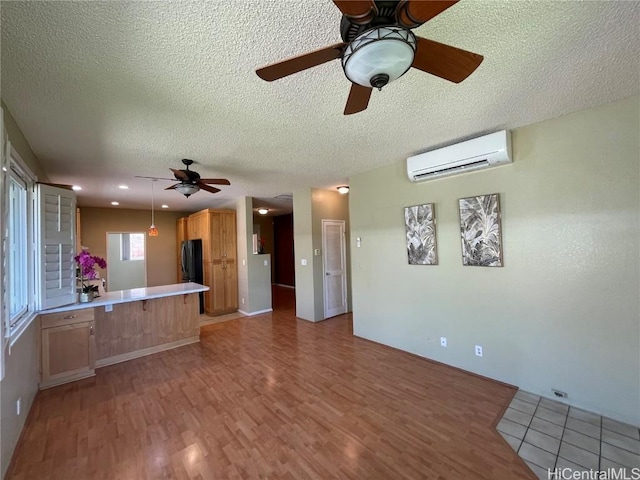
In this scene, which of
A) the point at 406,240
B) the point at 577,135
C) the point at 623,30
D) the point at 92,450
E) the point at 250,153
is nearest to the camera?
the point at 623,30

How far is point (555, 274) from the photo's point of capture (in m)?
2.45

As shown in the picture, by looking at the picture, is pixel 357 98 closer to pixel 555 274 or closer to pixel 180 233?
pixel 555 274

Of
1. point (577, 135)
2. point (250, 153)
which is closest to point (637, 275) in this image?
point (577, 135)

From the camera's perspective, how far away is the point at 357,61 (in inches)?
43.1

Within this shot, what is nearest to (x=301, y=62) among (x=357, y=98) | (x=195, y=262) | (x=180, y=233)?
(x=357, y=98)

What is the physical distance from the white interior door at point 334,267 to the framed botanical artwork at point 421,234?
2096 mm

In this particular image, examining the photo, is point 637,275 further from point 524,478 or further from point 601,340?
point 524,478

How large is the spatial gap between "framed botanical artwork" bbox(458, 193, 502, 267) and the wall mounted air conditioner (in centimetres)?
35

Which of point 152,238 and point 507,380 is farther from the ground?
point 152,238

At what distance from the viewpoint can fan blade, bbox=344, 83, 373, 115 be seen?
1434 mm

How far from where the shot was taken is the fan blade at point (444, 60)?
1.15 metres

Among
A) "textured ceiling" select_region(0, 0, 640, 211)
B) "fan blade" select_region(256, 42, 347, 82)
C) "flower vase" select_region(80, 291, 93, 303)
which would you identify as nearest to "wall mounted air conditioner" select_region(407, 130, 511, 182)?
"textured ceiling" select_region(0, 0, 640, 211)

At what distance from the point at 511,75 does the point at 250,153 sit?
2493 millimetres

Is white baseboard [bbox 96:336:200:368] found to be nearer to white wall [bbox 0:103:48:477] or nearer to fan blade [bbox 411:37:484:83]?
white wall [bbox 0:103:48:477]
